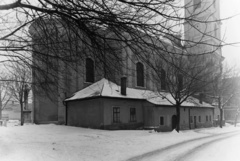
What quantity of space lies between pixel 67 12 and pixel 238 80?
42.7 m

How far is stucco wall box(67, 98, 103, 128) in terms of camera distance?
913 inches

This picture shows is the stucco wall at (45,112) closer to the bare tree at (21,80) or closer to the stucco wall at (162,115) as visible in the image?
the bare tree at (21,80)

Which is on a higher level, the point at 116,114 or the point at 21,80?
the point at 21,80

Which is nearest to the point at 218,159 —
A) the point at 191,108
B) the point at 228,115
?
the point at 191,108

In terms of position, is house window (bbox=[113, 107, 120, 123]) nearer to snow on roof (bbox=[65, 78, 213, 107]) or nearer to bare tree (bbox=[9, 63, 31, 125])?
snow on roof (bbox=[65, 78, 213, 107])

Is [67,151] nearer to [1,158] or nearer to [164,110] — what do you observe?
[1,158]

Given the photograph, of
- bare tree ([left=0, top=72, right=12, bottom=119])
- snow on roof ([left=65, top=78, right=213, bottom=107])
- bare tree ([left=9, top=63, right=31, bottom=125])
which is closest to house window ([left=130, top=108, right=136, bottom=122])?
snow on roof ([left=65, top=78, right=213, bottom=107])

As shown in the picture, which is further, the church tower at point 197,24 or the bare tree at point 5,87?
the bare tree at point 5,87

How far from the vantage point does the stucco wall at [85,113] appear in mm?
23188

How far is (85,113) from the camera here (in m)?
24.6

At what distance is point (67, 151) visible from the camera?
1110 cm

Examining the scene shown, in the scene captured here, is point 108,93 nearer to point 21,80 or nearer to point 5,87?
point 21,80

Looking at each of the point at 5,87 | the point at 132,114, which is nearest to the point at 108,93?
the point at 132,114

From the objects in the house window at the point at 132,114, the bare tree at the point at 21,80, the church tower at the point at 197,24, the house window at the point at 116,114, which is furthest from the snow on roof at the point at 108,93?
the church tower at the point at 197,24
